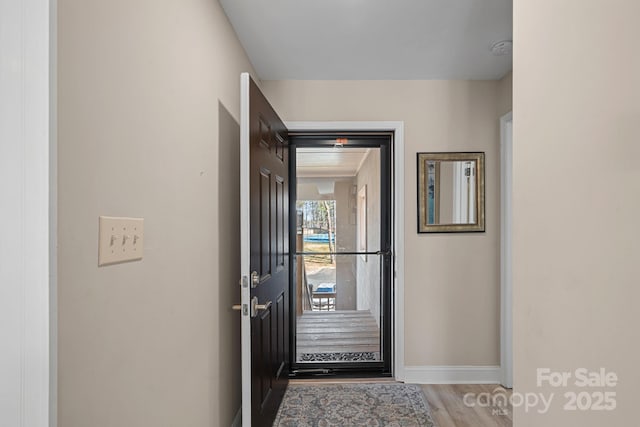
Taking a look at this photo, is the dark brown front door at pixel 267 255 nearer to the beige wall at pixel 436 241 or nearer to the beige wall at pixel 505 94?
the beige wall at pixel 436 241

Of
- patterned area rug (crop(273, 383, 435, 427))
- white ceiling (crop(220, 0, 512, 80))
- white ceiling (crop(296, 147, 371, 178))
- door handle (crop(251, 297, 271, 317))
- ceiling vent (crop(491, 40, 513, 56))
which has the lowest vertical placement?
patterned area rug (crop(273, 383, 435, 427))

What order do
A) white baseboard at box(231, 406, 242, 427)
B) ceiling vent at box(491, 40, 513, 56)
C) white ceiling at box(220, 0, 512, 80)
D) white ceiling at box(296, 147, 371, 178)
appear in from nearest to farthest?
white ceiling at box(220, 0, 512, 80) → white baseboard at box(231, 406, 242, 427) → ceiling vent at box(491, 40, 513, 56) → white ceiling at box(296, 147, 371, 178)

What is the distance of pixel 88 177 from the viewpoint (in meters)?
0.95

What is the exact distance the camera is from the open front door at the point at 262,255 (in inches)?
76.8

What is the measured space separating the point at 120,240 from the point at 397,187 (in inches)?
91.7

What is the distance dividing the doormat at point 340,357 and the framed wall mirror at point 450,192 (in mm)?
1169

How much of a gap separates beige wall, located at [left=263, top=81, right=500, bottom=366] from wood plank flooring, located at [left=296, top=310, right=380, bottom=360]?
36 cm

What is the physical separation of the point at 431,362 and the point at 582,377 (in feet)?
7.75

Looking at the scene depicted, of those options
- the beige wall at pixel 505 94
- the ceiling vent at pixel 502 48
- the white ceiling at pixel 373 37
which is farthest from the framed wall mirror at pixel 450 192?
the ceiling vent at pixel 502 48

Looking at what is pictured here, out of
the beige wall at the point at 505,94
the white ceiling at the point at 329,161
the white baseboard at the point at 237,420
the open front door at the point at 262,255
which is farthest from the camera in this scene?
the white ceiling at the point at 329,161

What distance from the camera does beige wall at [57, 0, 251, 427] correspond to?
903 millimetres
